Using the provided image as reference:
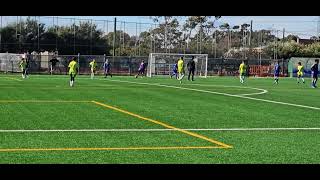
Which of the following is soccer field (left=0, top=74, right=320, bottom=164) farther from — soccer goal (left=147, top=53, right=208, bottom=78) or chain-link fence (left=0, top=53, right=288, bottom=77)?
chain-link fence (left=0, top=53, right=288, bottom=77)

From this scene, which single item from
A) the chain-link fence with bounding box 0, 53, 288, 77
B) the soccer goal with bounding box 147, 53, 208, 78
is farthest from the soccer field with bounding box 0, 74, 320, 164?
the chain-link fence with bounding box 0, 53, 288, 77

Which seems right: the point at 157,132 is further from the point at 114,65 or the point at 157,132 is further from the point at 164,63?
the point at 114,65

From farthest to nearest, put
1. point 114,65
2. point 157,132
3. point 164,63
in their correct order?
point 114,65, point 164,63, point 157,132

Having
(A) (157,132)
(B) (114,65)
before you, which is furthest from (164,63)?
(A) (157,132)

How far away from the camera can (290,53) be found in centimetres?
8512

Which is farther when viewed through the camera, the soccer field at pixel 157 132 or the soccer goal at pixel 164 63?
the soccer goal at pixel 164 63

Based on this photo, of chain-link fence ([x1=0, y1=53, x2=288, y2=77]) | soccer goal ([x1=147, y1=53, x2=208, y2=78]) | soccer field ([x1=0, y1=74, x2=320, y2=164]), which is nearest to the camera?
soccer field ([x1=0, y1=74, x2=320, y2=164])

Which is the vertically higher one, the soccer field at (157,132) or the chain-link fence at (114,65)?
the chain-link fence at (114,65)

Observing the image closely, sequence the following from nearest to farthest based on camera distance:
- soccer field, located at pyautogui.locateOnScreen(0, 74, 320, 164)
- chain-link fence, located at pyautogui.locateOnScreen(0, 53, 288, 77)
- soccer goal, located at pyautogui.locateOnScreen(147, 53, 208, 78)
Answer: soccer field, located at pyautogui.locateOnScreen(0, 74, 320, 164), soccer goal, located at pyautogui.locateOnScreen(147, 53, 208, 78), chain-link fence, located at pyautogui.locateOnScreen(0, 53, 288, 77)

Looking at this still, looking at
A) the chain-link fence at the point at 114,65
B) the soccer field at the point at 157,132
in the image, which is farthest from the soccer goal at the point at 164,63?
the soccer field at the point at 157,132

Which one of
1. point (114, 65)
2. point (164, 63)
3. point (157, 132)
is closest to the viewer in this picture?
point (157, 132)

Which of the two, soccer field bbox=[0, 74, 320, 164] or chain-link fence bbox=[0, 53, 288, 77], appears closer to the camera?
soccer field bbox=[0, 74, 320, 164]

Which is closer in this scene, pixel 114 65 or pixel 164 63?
pixel 164 63

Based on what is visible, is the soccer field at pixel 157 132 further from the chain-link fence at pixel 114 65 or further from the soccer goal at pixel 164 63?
the chain-link fence at pixel 114 65
